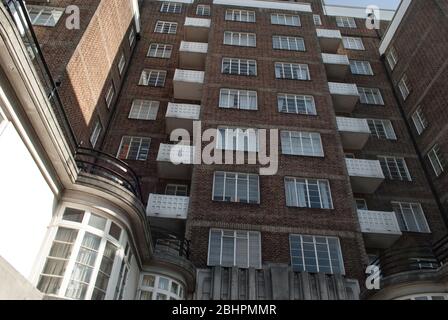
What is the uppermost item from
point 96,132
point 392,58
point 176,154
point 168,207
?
point 392,58

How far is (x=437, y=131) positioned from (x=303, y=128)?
845 centimetres

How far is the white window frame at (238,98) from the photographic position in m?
22.9

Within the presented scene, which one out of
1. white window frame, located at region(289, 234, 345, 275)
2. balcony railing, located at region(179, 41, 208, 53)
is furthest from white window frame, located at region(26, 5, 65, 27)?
white window frame, located at region(289, 234, 345, 275)

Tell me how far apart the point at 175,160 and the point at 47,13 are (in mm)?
10568

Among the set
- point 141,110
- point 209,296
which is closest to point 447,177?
point 209,296

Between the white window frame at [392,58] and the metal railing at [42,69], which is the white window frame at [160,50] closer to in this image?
the metal railing at [42,69]

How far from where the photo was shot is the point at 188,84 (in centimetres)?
2430

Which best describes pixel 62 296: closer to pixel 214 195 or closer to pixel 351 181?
pixel 214 195

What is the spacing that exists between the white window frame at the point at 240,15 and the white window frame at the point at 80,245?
23709 mm

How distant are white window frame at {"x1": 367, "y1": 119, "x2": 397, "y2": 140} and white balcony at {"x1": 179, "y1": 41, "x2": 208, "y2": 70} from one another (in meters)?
13.2

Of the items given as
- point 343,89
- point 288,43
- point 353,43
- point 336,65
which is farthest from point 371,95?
point 288,43

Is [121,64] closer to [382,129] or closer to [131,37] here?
[131,37]

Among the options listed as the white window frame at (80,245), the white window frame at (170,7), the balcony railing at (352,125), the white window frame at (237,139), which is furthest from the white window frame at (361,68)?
the white window frame at (80,245)

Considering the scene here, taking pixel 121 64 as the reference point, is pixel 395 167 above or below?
below
